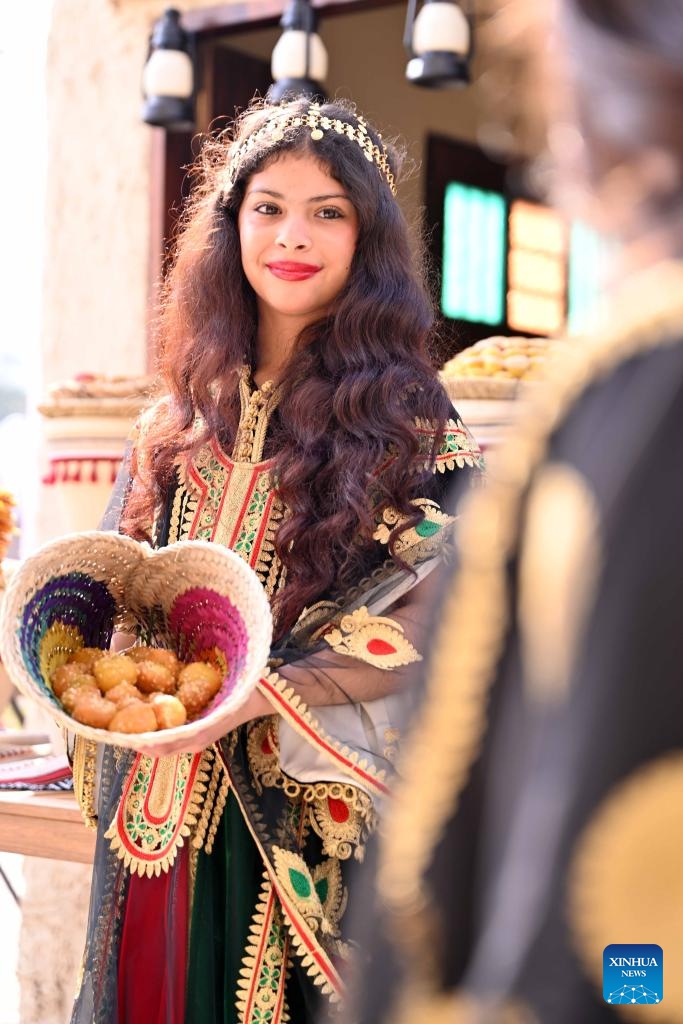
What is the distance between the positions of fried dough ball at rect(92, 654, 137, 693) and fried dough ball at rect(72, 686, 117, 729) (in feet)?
0.20

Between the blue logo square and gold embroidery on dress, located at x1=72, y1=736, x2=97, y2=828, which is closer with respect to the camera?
the blue logo square

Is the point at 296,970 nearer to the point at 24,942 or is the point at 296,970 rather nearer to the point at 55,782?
the point at 55,782

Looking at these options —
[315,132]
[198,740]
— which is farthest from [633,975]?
[315,132]

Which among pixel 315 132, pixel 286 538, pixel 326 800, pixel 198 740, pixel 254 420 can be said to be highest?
pixel 315 132

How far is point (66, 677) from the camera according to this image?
183cm

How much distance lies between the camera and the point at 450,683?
60 cm

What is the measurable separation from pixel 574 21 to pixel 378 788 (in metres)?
1.40

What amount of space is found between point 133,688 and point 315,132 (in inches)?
36.4

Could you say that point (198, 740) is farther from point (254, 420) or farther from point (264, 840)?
point (254, 420)

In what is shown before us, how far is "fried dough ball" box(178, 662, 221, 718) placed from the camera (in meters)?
1.78

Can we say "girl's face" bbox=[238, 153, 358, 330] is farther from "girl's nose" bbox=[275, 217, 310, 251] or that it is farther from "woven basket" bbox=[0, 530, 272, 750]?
"woven basket" bbox=[0, 530, 272, 750]

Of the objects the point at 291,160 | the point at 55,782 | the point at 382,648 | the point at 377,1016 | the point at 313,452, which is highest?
the point at 291,160

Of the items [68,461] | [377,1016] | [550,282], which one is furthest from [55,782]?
[550,282]

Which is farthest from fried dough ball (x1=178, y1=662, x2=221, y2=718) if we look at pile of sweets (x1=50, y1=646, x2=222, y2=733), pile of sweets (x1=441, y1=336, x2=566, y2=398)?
pile of sweets (x1=441, y1=336, x2=566, y2=398)
